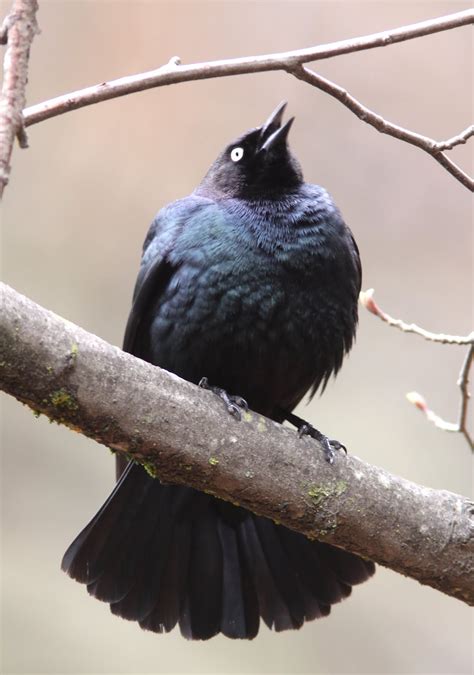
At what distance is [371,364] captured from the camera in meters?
6.90

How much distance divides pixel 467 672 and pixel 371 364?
6.34ft

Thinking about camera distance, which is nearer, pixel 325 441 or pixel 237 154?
pixel 325 441

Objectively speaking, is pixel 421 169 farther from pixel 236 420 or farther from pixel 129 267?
pixel 236 420

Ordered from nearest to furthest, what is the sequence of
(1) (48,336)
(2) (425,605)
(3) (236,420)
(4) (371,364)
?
(1) (48,336), (3) (236,420), (2) (425,605), (4) (371,364)

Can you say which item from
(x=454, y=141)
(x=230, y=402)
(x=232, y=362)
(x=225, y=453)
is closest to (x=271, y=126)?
(x=232, y=362)

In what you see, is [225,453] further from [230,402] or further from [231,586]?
[231,586]

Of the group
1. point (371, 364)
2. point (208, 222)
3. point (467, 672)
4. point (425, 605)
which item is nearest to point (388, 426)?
point (371, 364)

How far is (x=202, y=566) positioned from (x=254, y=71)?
1.94 metres

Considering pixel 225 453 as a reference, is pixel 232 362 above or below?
above

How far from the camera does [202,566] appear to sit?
405 centimetres

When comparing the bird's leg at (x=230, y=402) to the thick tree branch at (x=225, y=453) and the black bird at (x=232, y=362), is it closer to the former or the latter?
the thick tree branch at (x=225, y=453)

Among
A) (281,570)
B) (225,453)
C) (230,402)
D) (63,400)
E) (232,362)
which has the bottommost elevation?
(281,570)

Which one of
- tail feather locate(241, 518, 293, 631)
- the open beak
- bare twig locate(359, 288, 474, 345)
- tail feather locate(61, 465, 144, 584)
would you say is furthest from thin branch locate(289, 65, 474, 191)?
tail feather locate(241, 518, 293, 631)

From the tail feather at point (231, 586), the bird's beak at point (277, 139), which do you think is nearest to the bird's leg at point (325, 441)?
the tail feather at point (231, 586)
